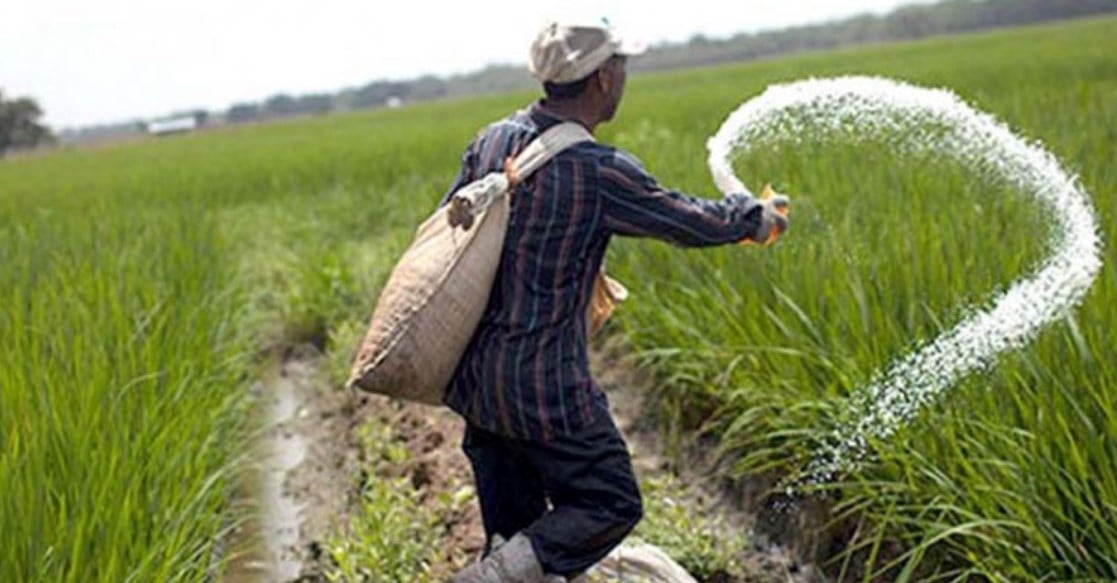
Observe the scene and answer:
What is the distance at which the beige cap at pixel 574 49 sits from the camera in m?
1.94

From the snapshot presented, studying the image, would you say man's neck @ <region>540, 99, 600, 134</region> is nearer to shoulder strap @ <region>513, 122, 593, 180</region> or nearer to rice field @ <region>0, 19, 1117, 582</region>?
shoulder strap @ <region>513, 122, 593, 180</region>

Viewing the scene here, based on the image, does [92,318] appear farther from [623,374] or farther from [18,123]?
[18,123]

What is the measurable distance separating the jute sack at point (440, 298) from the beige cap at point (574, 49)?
0.30 ft

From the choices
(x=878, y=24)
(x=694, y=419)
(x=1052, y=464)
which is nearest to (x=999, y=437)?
(x=1052, y=464)

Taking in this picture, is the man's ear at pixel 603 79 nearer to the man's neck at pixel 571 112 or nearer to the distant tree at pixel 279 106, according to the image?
the man's neck at pixel 571 112

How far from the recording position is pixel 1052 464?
1.95m

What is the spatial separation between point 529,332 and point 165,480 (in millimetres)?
983

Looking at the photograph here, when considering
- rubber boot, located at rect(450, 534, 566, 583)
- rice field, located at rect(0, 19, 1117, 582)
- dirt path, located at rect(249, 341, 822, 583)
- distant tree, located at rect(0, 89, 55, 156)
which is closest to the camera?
rice field, located at rect(0, 19, 1117, 582)

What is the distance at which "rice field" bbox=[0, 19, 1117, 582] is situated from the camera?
6.67 feet

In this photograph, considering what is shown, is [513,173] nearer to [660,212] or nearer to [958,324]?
[660,212]

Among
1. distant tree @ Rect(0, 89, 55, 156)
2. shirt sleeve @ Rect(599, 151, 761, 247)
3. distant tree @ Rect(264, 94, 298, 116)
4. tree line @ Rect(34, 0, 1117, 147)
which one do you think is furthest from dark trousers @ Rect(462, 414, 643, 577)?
distant tree @ Rect(264, 94, 298, 116)

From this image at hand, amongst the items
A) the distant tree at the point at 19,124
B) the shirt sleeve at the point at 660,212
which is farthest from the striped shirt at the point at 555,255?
the distant tree at the point at 19,124

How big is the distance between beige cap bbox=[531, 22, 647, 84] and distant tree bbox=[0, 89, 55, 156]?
2014 inches

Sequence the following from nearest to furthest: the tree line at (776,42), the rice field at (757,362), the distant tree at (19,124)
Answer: the rice field at (757,362)
the tree line at (776,42)
the distant tree at (19,124)
